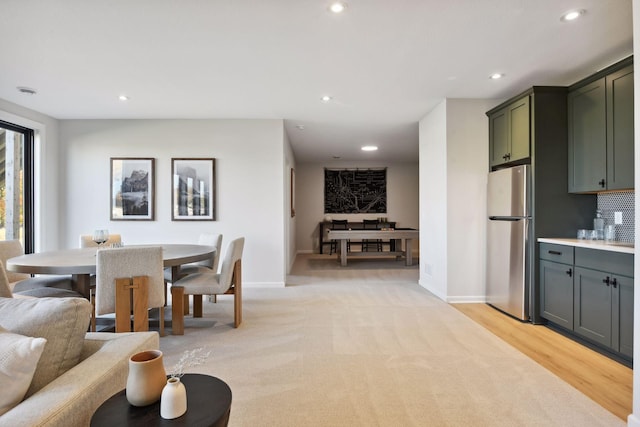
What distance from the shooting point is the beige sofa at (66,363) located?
91 cm

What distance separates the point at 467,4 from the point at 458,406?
242cm

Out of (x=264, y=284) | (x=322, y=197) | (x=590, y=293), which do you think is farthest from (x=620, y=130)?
(x=322, y=197)

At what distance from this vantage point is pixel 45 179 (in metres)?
4.96

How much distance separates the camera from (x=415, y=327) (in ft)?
11.1

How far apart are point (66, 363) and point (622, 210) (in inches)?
160

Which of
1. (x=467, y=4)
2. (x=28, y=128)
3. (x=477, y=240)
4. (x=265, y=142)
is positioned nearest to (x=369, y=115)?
(x=265, y=142)

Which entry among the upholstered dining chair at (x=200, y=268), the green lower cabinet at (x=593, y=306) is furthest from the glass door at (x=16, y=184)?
the green lower cabinet at (x=593, y=306)

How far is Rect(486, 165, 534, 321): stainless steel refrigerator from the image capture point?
3576 millimetres

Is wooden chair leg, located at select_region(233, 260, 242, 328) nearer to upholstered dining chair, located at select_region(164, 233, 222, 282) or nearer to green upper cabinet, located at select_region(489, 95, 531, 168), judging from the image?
upholstered dining chair, located at select_region(164, 233, 222, 282)

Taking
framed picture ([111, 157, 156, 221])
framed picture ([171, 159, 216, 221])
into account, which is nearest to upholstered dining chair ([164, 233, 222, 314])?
framed picture ([171, 159, 216, 221])

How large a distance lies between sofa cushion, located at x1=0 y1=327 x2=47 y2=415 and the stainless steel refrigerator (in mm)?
3818

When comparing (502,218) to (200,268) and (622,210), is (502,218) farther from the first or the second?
(200,268)

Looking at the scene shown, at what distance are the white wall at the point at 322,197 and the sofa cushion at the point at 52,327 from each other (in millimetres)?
8527

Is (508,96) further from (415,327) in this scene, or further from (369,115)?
(415,327)
